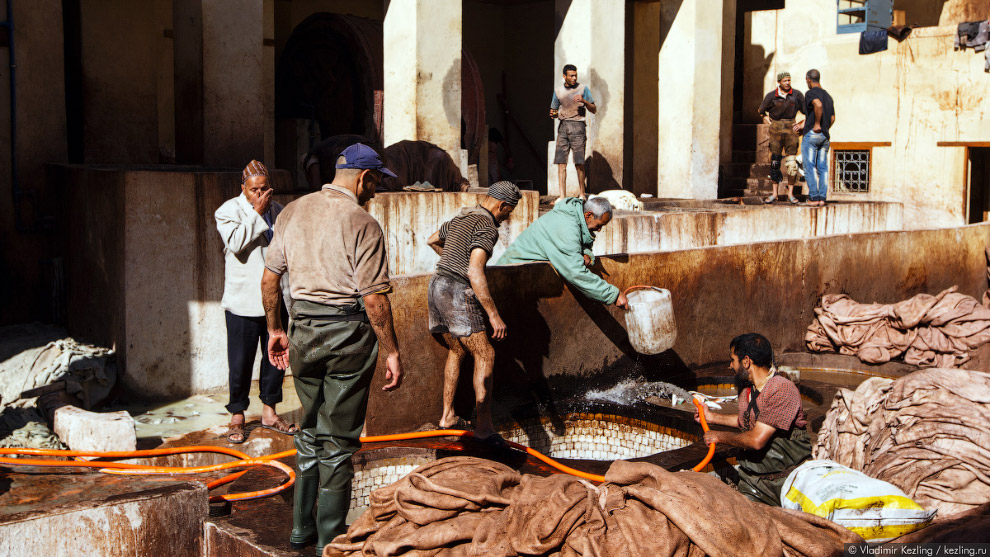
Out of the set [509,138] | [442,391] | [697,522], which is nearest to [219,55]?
[442,391]

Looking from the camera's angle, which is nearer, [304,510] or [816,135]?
[304,510]

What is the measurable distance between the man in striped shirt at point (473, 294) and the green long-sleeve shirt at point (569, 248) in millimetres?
1028

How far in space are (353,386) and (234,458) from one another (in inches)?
78.2

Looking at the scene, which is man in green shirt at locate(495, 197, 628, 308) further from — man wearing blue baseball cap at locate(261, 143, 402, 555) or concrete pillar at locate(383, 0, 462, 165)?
concrete pillar at locate(383, 0, 462, 165)

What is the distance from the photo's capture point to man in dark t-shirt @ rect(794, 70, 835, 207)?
12.7 meters

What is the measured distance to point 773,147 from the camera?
14.0m

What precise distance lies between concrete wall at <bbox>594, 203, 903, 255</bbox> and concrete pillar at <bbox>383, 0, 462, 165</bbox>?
2.60 meters

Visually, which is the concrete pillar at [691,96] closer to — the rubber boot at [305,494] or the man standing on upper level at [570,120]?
the man standing on upper level at [570,120]

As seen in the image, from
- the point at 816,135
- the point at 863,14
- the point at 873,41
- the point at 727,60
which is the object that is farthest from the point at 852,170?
the point at 816,135

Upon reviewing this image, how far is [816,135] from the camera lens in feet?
42.4

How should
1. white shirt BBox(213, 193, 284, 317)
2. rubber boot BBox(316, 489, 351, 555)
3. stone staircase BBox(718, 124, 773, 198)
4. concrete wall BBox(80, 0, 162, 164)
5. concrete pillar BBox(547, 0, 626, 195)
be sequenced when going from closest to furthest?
rubber boot BBox(316, 489, 351, 555) < white shirt BBox(213, 193, 284, 317) < concrete wall BBox(80, 0, 162, 164) < concrete pillar BBox(547, 0, 626, 195) < stone staircase BBox(718, 124, 773, 198)

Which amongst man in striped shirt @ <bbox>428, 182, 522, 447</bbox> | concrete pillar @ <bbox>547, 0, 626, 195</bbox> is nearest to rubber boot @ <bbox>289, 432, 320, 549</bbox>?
man in striped shirt @ <bbox>428, 182, 522, 447</bbox>

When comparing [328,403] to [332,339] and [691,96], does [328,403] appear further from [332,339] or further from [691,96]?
[691,96]

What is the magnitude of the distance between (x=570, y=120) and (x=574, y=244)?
533 centimetres
